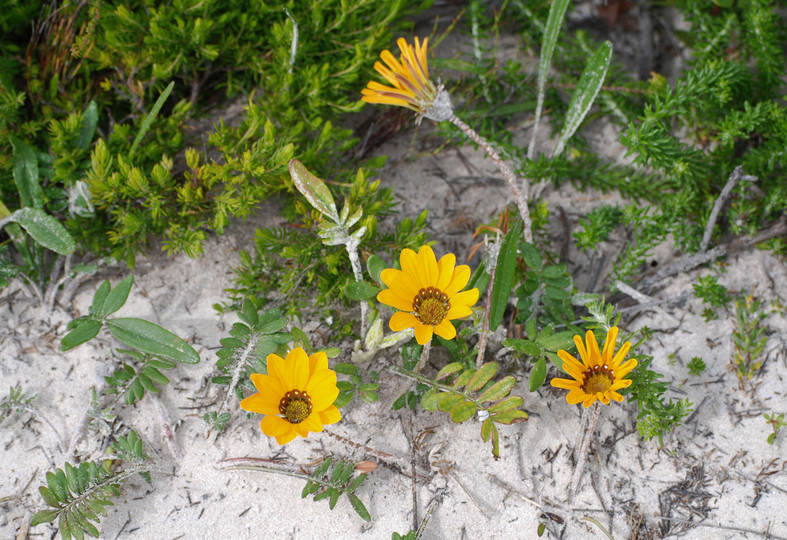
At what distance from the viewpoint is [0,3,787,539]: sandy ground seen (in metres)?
2.09

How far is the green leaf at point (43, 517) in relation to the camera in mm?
1895

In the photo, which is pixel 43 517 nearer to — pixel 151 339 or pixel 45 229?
pixel 151 339

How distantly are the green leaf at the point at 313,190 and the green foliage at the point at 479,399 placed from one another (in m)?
0.67

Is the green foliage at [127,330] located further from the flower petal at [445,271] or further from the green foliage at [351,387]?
the flower petal at [445,271]

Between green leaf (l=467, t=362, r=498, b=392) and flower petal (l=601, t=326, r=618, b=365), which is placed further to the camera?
green leaf (l=467, t=362, r=498, b=392)

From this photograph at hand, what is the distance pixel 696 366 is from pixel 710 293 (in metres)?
0.31

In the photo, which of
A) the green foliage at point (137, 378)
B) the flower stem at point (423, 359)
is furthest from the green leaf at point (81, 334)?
the flower stem at point (423, 359)

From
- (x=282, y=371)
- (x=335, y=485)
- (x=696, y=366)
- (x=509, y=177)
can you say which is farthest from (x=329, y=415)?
(x=696, y=366)

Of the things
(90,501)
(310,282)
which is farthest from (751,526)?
(90,501)

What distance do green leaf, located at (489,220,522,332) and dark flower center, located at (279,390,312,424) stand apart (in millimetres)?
688

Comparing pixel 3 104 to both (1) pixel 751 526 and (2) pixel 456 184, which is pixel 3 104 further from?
(1) pixel 751 526

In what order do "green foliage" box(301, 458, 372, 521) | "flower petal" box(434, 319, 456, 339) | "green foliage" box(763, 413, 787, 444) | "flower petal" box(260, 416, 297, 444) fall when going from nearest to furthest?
"flower petal" box(260, 416, 297, 444), "flower petal" box(434, 319, 456, 339), "green foliage" box(301, 458, 372, 521), "green foliage" box(763, 413, 787, 444)

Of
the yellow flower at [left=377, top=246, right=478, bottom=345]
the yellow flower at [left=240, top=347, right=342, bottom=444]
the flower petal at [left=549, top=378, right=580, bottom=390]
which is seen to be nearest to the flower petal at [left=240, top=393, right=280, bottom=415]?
the yellow flower at [left=240, top=347, right=342, bottom=444]

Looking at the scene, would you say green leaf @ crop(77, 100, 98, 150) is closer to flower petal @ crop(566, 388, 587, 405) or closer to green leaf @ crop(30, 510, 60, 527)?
green leaf @ crop(30, 510, 60, 527)
